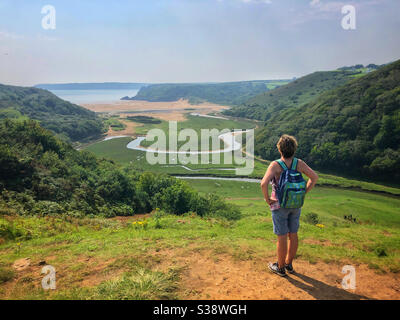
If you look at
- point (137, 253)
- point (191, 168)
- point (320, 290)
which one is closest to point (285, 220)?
point (320, 290)

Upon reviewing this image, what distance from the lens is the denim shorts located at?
5.41 meters

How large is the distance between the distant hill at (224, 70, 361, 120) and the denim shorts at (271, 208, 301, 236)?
14352cm

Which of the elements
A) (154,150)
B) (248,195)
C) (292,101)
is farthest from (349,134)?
(292,101)

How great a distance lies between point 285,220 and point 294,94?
17315cm

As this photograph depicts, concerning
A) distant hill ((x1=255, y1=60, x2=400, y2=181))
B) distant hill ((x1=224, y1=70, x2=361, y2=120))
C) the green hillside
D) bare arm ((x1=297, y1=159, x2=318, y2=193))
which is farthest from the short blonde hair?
distant hill ((x1=224, y1=70, x2=361, y2=120))

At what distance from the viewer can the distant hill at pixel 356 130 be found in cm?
5506

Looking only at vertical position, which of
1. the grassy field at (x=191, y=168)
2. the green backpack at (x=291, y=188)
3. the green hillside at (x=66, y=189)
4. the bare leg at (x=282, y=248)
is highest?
the green backpack at (x=291, y=188)

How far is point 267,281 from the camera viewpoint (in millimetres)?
5613

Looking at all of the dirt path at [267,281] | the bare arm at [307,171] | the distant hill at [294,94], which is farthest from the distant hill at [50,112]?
the bare arm at [307,171]

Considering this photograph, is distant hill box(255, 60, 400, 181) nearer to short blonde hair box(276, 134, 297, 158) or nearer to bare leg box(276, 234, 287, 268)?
bare leg box(276, 234, 287, 268)

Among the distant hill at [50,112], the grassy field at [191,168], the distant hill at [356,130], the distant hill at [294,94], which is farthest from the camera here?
the distant hill at [294,94]

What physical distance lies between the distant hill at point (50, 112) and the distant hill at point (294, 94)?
295 ft

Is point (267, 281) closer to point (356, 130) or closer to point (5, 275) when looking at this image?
point (5, 275)

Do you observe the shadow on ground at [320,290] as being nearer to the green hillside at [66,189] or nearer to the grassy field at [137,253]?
the grassy field at [137,253]
